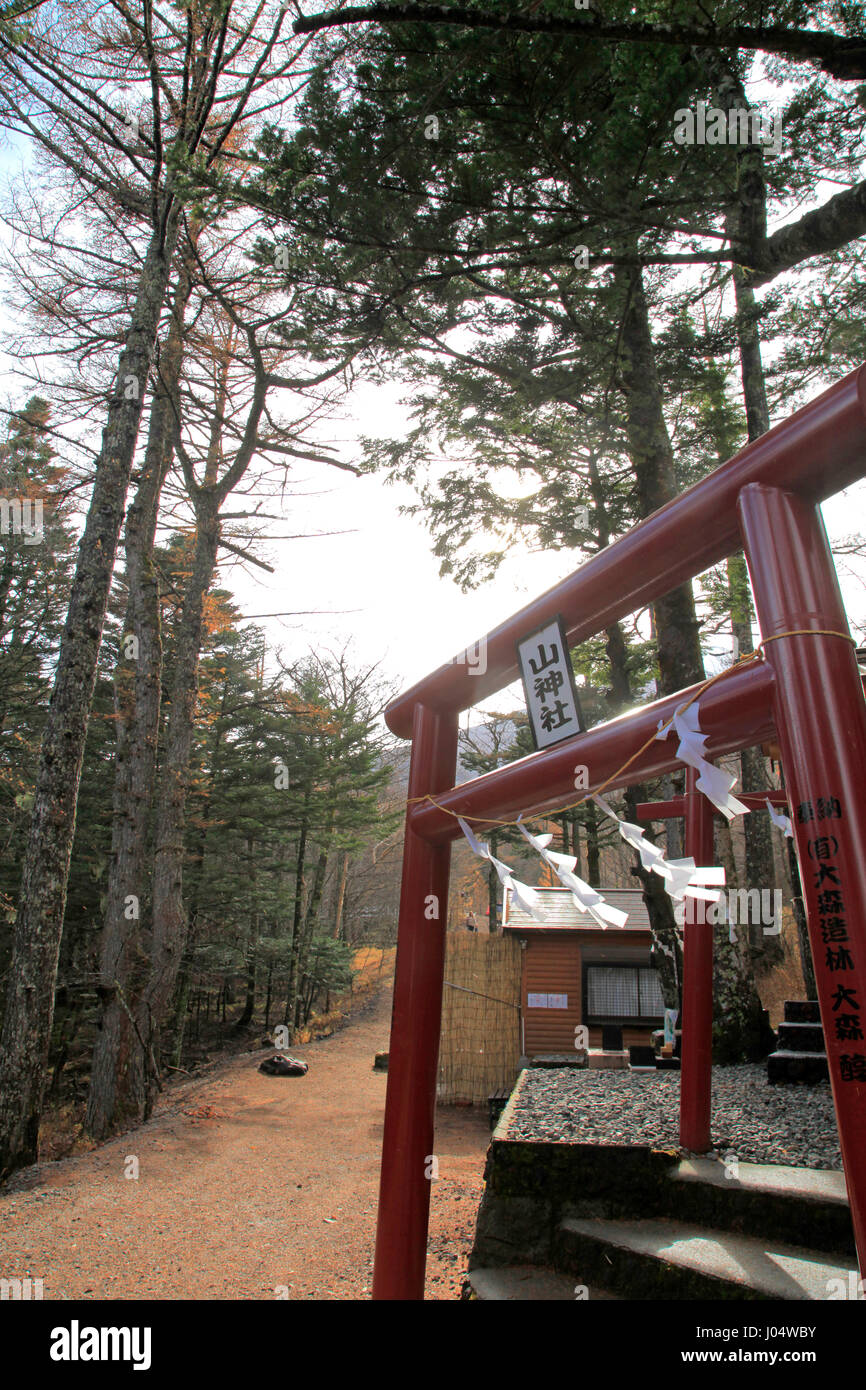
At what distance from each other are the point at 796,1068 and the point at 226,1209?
15.1 ft

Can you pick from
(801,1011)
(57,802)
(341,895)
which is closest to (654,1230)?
(801,1011)

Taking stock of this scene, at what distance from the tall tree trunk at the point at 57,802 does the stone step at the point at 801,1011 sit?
23.0 ft

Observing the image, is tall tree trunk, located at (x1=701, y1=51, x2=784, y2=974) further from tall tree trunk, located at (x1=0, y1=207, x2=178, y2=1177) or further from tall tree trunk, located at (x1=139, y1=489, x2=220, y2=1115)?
tall tree trunk, located at (x1=139, y1=489, x2=220, y2=1115)

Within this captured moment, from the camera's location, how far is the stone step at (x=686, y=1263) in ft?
7.76

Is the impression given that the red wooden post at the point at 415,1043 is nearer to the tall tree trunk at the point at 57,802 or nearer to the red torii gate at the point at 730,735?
the red torii gate at the point at 730,735

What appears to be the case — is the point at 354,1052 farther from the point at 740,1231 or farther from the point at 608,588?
the point at 608,588

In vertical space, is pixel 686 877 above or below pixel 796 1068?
above

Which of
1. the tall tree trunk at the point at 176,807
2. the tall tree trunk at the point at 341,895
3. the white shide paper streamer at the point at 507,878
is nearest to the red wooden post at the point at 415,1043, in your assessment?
the white shide paper streamer at the point at 507,878

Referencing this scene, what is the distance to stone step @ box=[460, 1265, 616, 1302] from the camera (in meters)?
2.89

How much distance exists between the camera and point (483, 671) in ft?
7.58

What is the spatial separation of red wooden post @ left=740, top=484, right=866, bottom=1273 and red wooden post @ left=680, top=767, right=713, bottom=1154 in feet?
9.05

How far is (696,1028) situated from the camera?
3.81 metres

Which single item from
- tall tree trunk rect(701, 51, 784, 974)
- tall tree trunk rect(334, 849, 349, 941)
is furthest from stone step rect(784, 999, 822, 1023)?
tall tree trunk rect(334, 849, 349, 941)

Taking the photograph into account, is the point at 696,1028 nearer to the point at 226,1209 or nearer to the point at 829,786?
the point at 829,786
